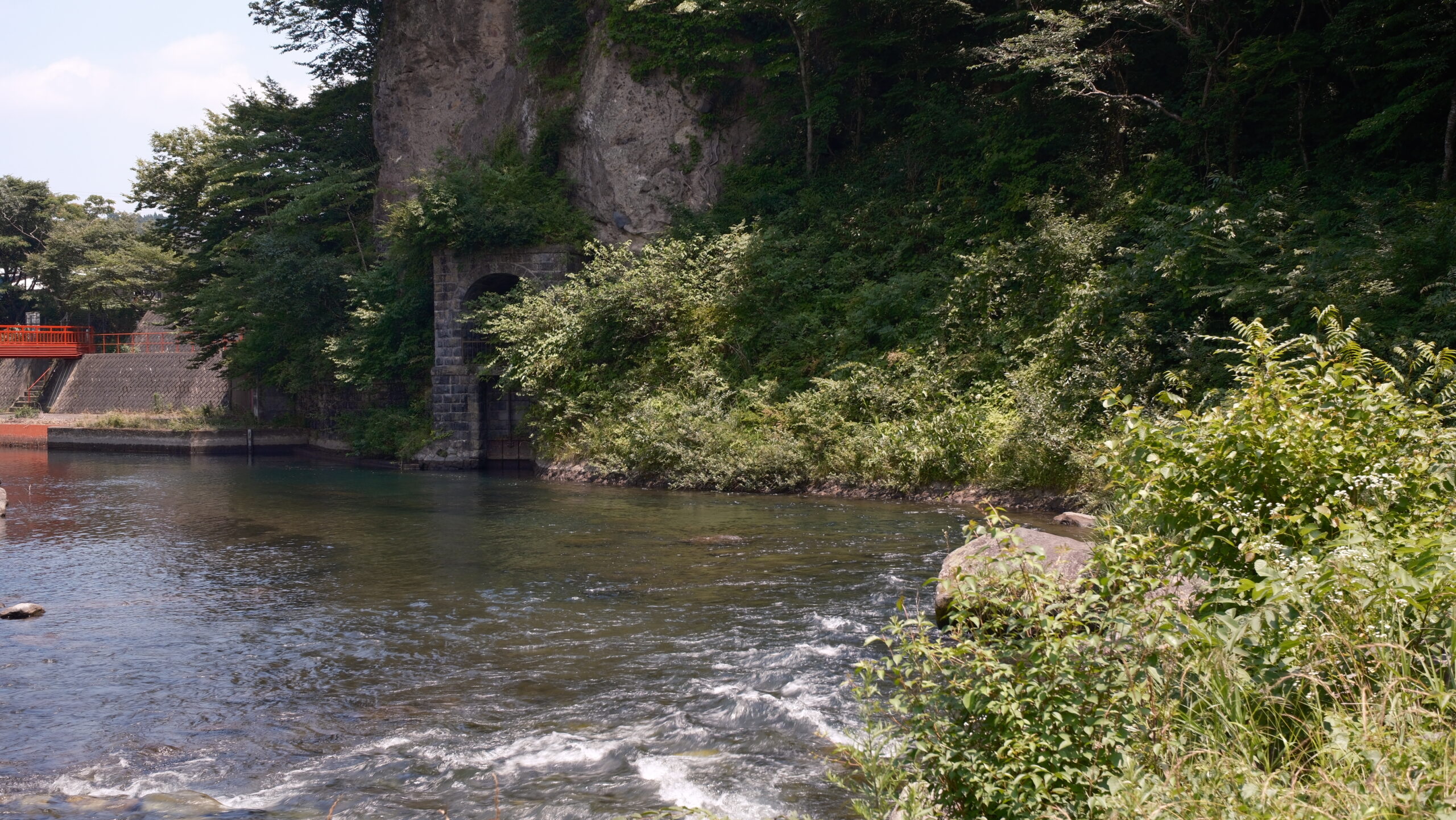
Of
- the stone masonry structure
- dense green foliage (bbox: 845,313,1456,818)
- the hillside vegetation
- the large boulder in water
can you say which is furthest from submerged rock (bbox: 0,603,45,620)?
the stone masonry structure

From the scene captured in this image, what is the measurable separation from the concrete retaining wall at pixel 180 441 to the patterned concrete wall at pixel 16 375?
46.0ft

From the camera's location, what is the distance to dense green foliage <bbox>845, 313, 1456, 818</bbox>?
319cm

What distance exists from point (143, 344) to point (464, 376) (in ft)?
87.1

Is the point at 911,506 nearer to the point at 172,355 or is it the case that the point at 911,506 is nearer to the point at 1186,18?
the point at 1186,18

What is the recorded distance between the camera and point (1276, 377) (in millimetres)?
5020

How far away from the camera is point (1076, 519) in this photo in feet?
42.0

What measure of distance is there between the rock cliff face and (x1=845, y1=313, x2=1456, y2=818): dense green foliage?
870 inches

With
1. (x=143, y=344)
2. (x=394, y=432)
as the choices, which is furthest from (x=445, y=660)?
(x=143, y=344)

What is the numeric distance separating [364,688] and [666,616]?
275cm

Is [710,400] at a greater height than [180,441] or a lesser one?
greater

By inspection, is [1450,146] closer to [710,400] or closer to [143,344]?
[710,400]

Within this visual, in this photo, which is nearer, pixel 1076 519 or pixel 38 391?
pixel 1076 519

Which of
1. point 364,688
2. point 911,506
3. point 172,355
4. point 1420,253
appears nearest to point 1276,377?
point 364,688

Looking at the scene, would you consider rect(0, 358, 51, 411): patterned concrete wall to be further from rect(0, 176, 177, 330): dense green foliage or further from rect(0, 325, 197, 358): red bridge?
rect(0, 176, 177, 330): dense green foliage
